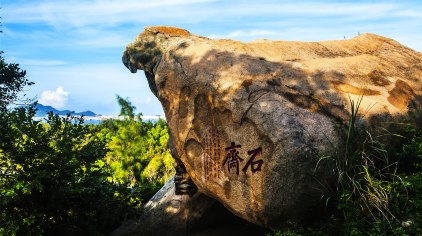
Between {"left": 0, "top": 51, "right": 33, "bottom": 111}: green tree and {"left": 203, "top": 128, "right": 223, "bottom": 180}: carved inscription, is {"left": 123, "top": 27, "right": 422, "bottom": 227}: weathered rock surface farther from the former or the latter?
{"left": 0, "top": 51, "right": 33, "bottom": 111}: green tree

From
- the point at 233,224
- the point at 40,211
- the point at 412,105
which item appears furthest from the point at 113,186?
the point at 412,105

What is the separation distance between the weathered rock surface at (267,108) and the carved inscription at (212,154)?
1 cm

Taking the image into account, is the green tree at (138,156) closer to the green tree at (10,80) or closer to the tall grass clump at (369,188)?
the green tree at (10,80)

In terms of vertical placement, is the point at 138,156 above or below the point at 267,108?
below

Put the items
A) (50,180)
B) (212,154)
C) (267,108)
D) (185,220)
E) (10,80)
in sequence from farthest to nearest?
(10,80) < (185,220) < (50,180) < (212,154) < (267,108)

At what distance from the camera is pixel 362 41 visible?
8797mm

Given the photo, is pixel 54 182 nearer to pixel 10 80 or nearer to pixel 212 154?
pixel 212 154

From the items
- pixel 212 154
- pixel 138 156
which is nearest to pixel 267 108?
pixel 212 154

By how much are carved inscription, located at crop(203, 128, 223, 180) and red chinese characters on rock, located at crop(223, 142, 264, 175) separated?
19 centimetres

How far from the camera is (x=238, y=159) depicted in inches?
232

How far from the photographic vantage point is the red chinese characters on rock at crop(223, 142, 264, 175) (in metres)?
5.64

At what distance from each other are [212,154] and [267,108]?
45.5 inches

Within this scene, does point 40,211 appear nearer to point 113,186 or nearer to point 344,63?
point 113,186

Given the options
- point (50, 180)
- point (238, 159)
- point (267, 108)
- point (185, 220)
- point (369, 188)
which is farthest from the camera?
point (185, 220)
